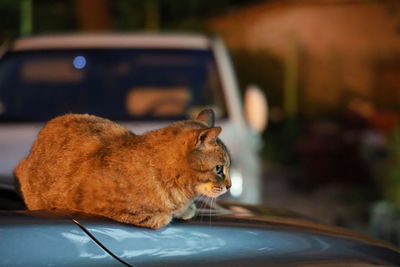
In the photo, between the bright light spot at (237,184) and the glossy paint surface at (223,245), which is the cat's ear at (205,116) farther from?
the bright light spot at (237,184)

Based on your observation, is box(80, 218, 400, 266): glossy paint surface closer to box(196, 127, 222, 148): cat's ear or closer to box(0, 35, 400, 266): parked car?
box(0, 35, 400, 266): parked car

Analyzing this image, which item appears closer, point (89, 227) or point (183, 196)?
point (89, 227)

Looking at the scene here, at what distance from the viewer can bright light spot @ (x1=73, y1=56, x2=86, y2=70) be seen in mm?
5703

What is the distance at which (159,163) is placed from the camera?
8.76 feet

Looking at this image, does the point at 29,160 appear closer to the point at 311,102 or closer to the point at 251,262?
the point at 251,262

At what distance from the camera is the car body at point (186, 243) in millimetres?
2179

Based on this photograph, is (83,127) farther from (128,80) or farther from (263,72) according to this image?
(263,72)

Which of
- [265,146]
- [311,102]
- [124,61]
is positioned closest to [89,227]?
→ [124,61]

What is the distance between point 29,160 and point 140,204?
59 centimetres

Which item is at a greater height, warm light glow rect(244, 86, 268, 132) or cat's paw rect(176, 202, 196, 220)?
warm light glow rect(244, 86, 268, 132)

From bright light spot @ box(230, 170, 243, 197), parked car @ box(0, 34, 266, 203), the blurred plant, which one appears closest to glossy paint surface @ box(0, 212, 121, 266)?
bright light spot @ box(230, 170, 243, 197)

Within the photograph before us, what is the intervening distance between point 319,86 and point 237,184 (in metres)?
9.81

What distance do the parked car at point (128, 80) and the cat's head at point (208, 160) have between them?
2401mm

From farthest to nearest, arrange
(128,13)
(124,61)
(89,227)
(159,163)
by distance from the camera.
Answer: (128,13)
(124,61)
(159,163)
(89,227)
